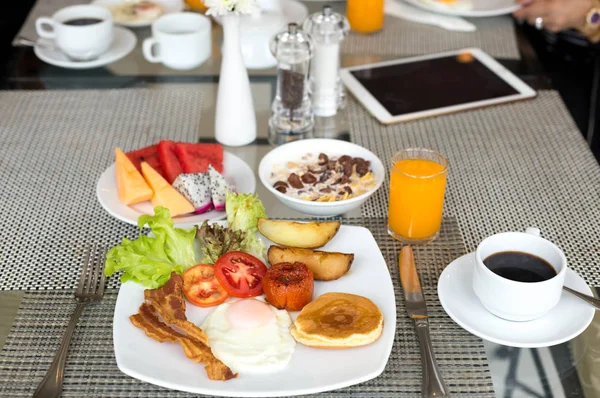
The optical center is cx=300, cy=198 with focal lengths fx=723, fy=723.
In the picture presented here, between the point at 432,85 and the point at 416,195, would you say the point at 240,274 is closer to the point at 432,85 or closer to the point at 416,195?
the point at 416,195

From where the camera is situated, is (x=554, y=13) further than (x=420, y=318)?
Yes

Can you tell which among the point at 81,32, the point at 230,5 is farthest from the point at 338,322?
the point at 81,32

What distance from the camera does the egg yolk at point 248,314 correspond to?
982 millimetres

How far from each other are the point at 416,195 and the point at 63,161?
0.74 m

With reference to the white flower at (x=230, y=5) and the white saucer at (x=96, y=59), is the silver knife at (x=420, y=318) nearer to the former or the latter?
the white flower at (x=230, y=5)

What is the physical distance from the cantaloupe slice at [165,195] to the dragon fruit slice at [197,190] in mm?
10

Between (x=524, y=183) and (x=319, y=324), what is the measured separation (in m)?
0.63

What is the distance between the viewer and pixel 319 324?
98cm

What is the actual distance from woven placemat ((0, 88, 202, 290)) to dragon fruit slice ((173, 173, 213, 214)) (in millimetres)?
115

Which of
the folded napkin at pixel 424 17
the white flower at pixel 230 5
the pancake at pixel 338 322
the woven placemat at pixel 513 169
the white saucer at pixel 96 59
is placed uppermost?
the white flower at pixel 230 5

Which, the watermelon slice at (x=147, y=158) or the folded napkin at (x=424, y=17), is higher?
the watermelon slice at (x=147, y=158)

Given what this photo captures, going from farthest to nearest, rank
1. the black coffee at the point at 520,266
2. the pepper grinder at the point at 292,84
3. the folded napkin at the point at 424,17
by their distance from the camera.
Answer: the folded napkin at the point at 424,17 < the pepper grinder at the point at 292,84 < the black coffee at the point at 520,266

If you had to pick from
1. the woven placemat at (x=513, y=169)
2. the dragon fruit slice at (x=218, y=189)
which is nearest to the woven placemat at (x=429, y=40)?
the woven placemat at (x=513, y=169)

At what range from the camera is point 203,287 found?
1.06 metres
